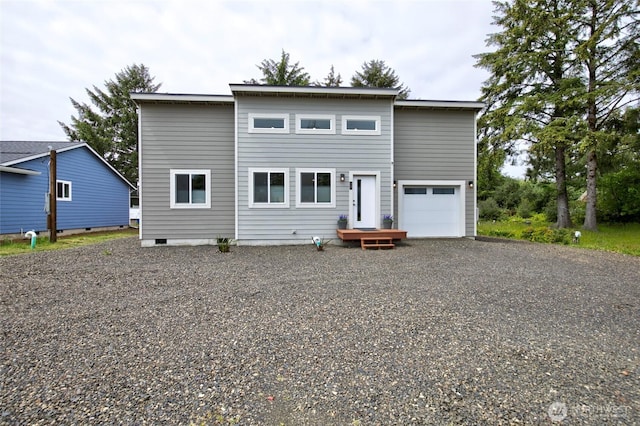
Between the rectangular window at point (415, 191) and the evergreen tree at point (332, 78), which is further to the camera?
the evergreen tree at point (332, 78)

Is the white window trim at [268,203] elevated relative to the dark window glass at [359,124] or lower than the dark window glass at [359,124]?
lower

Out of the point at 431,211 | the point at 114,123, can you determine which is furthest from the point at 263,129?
the point at 114,123

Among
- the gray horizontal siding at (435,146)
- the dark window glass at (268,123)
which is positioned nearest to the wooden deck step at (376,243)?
the gray horizontal siding at (435,146)

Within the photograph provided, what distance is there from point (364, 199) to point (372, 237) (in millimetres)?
1499

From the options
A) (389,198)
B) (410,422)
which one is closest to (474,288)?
(410,422)

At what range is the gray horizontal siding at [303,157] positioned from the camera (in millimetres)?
9258

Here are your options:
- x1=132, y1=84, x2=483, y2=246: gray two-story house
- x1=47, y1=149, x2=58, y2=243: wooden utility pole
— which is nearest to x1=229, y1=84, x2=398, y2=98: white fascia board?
x1=132, y1=84, x2=483, y2=246: gray two-story house

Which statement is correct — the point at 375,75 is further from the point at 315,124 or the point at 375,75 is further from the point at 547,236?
the point at 547,236

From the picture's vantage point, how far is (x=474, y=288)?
4660mm

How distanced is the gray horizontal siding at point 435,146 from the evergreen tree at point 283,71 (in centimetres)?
1668

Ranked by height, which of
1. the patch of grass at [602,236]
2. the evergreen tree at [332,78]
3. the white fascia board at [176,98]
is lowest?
the patch of grass at [602,236]

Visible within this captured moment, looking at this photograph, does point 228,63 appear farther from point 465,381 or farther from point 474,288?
point 465,381

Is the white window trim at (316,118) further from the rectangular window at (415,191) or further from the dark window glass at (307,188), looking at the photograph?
the rectangular window at (415,191)

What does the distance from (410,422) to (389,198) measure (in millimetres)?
8195
